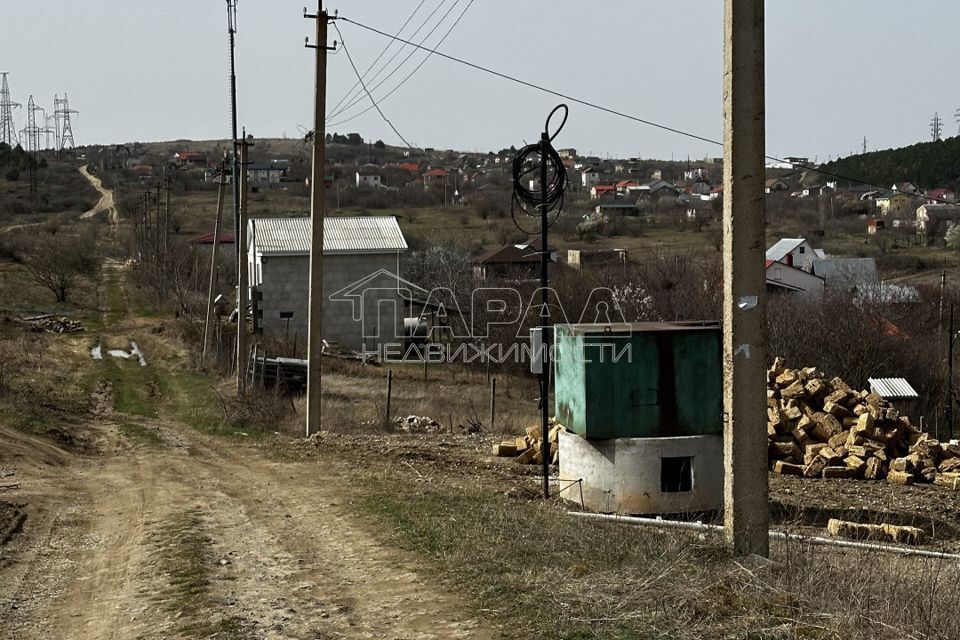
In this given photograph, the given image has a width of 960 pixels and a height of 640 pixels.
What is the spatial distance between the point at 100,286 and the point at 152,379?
112 feet

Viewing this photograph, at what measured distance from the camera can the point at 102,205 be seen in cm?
10862

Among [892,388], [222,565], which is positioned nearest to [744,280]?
[222,565]

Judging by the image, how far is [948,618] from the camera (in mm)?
6281

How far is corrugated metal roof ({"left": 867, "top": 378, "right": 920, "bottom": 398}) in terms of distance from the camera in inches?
1220

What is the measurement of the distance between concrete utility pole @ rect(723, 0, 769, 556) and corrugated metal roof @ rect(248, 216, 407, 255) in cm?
3526

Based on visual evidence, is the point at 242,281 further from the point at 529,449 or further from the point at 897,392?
the point at 897,392

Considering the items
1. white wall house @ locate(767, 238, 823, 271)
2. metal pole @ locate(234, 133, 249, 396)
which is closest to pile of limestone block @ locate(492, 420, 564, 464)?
metal pole @ locate(234, 133, 249, 396)

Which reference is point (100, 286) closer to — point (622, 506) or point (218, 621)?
point (622, 506)

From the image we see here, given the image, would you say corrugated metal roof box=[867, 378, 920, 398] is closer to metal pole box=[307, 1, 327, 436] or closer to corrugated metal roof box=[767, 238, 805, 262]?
metal pole box=[307, 1, 327, 436]

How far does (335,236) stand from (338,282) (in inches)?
86.3

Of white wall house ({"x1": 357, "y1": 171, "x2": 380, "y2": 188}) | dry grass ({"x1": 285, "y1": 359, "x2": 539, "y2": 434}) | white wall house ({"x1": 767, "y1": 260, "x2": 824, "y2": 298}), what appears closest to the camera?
dry grass ({"x1": 285, "y1": 359, "x2": 539, "y2": 434})

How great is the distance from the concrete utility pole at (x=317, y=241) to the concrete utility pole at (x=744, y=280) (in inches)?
446

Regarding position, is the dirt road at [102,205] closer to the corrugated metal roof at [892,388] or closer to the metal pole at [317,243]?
the corrugated metal roof at [892,388]

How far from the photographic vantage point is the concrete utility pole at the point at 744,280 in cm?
745
